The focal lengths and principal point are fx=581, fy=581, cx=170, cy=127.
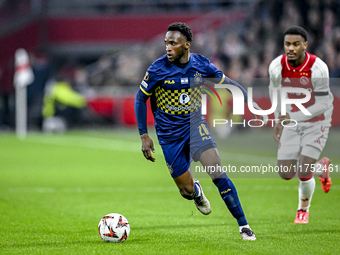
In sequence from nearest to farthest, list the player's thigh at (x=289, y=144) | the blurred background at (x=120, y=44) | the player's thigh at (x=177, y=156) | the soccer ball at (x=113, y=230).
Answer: the soccer ball at (x=113, y=230) < the player's thigh at (x=177, y=156) < the player's thigh at (x=289, y=144) < the blurred background at (x=120, y=44)

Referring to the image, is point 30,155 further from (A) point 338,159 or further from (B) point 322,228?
(B) point 322,228

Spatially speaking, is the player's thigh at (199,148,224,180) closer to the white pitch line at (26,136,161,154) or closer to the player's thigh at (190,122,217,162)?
the player's thigh at (190,122,217,162)

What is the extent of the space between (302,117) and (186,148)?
1732 millimetres

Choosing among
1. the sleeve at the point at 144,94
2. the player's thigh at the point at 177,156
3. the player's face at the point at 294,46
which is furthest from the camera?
the player's face at the point at 294,46

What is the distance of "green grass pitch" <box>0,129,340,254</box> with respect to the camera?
559 centimetres

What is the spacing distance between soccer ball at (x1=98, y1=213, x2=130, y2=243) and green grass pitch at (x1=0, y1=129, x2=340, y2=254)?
9 centimetres

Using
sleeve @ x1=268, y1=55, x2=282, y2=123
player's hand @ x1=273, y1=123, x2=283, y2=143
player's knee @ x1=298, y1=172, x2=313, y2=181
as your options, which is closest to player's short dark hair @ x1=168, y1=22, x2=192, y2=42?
sleeve @ x1=268, y1=55, x2=282, y2=123

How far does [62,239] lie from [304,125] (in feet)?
10.7

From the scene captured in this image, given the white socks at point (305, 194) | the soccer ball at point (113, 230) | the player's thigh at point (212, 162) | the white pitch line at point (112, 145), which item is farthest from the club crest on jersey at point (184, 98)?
the white pitch line at point (112, 145)

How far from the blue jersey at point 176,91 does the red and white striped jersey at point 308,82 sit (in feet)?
3.95

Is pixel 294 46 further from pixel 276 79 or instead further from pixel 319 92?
pixel 319 92

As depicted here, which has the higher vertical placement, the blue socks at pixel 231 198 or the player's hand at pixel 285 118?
the player's hand at pixel 285 118

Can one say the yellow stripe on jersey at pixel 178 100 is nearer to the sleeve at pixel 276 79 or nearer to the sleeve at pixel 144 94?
the sleeve at pixel 144 94

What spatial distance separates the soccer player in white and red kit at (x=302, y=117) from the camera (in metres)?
6.84
